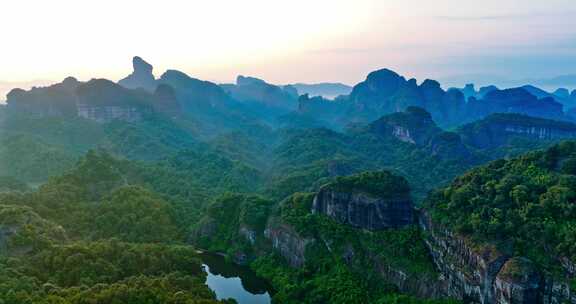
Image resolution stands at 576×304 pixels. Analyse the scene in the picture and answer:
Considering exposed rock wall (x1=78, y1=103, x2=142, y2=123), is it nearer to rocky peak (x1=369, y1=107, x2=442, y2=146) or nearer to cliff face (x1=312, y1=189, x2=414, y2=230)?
rocky peak (x1=369, y1=107, x2=442, y2=146)

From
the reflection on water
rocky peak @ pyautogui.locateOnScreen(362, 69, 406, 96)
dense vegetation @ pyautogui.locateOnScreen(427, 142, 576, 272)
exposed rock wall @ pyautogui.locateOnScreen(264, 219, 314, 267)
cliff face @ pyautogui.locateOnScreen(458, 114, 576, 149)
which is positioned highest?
rocky peak @ pyautogui.locateOnScreen(362, 69, 406, 96)

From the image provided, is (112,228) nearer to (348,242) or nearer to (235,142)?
(348,242)

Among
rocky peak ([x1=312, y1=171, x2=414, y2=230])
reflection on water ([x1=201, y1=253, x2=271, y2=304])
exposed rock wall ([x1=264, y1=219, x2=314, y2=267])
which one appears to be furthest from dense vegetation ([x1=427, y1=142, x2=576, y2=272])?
reflection on water ([x1=201, y1=253, x2=271, y2=304])

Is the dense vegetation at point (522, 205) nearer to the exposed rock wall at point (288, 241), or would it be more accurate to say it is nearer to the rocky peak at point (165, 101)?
the exposed rock wall at point (288, 241)

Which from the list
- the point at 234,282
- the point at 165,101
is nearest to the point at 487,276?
the point at 234,282

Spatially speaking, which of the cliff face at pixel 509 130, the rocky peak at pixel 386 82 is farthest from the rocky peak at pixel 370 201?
the rocky peak at pixel 386 82
